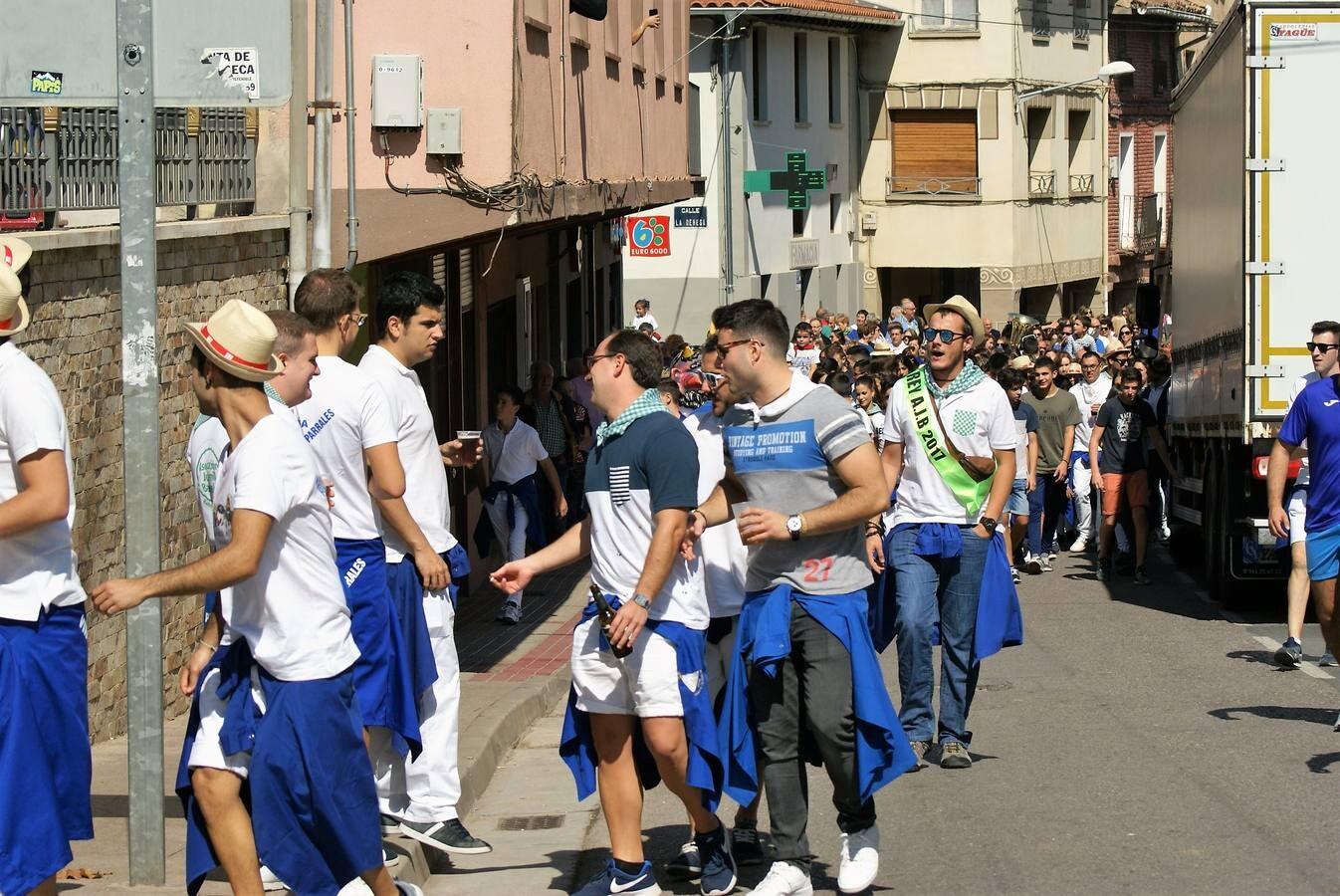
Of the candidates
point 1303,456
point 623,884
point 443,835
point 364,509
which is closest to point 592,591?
point 364,509

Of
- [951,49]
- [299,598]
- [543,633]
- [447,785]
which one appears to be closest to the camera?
[299,598]

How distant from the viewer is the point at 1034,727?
10344 millimetres

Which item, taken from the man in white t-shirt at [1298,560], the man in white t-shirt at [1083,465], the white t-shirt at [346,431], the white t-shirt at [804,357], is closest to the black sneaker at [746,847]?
the white t-shirt at [346,431]

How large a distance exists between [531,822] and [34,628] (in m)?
3.55

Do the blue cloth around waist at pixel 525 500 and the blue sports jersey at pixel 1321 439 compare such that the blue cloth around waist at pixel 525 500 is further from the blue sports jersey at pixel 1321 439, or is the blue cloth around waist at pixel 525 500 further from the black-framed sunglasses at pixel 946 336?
the blue sports jersey at pixel 1321 439

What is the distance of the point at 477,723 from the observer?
32.8ft

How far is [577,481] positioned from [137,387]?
504 inches

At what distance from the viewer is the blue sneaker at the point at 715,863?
272 inches

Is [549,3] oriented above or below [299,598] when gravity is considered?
above

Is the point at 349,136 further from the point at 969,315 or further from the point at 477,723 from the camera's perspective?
the point at 969,315

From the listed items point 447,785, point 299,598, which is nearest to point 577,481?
point 447,785

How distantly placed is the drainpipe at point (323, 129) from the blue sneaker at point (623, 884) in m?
5.77

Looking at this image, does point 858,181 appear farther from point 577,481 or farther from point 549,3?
point 549,3

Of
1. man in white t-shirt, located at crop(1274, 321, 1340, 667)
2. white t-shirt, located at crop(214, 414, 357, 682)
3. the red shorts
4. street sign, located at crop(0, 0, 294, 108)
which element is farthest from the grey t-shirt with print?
the red shorts
